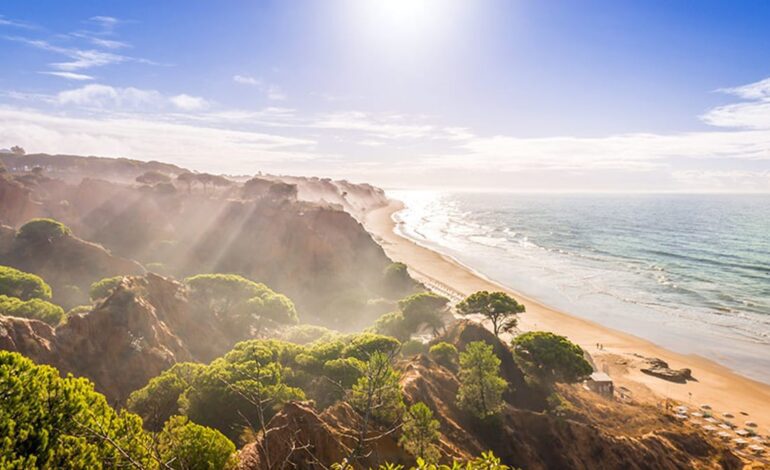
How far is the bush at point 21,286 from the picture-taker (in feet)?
134

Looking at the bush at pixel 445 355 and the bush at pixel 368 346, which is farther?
the bush at pixel 445 355

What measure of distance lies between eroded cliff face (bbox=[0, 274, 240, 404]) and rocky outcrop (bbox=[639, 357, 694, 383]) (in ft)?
165

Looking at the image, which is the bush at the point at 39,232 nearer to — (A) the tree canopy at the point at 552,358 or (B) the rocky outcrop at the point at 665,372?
(A) the tree canopy at the point at 552,358

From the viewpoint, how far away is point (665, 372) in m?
48.9

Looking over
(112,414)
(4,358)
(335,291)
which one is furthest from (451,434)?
(335,291)

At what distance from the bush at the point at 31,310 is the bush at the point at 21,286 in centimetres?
453

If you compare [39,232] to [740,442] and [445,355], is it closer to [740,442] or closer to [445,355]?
[445,355]

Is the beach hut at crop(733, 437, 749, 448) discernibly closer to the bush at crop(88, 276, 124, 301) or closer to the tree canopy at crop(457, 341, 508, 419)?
the tree canopy at crop(457, 341, 508, 419)

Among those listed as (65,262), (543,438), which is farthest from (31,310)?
(543,438)

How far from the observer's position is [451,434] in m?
26.3

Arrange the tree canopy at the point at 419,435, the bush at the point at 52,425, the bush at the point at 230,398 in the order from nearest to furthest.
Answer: the bush at the point at 52,425 < the tree canopy at the point at 419,435 < the bush at the point at 230,398

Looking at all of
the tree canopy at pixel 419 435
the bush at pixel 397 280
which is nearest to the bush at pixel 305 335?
the tree canopy at pixel 419 435

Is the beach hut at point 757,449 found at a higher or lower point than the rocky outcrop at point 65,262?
lower

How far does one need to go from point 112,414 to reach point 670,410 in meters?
47.4
